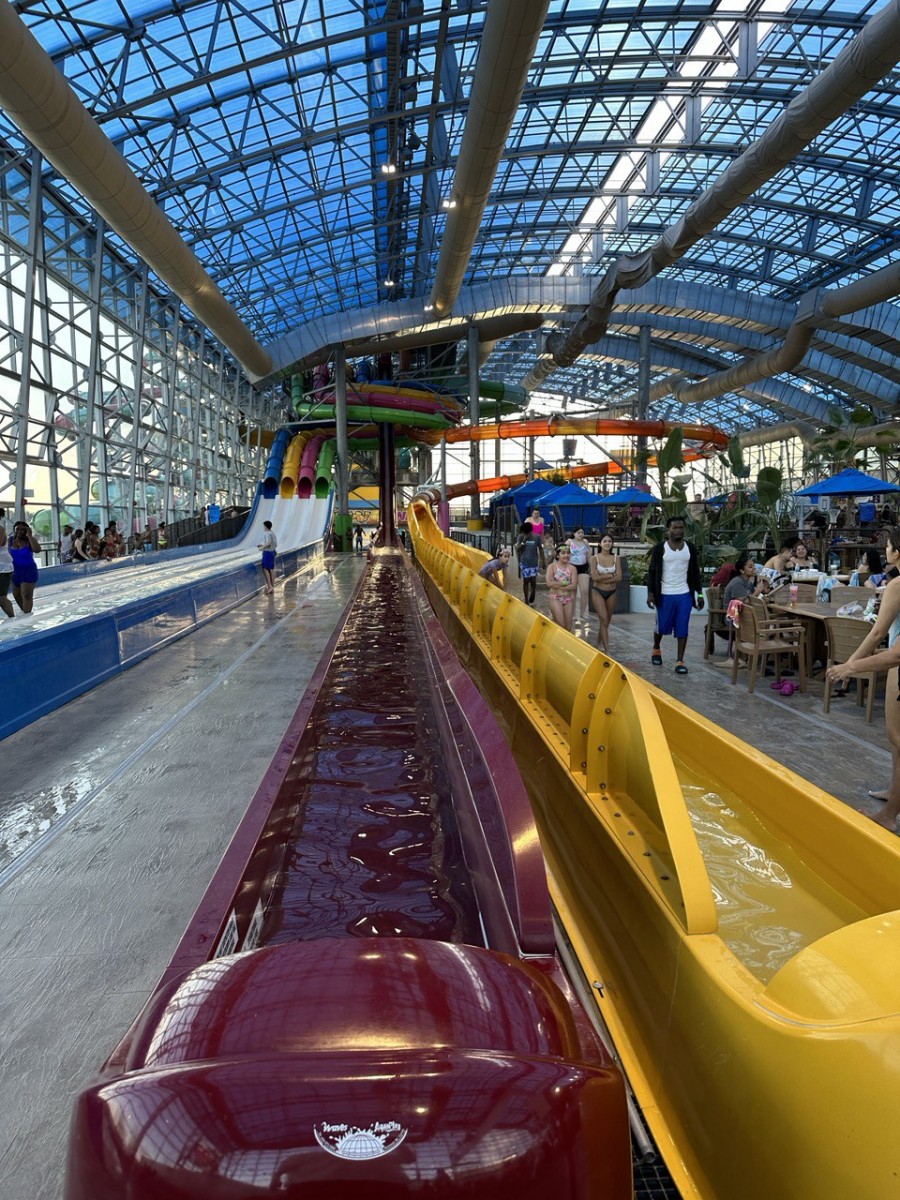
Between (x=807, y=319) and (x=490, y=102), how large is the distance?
49.2ft

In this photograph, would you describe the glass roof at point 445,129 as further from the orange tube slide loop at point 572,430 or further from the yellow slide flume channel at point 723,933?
the yellow slide flume channel at point 723,933

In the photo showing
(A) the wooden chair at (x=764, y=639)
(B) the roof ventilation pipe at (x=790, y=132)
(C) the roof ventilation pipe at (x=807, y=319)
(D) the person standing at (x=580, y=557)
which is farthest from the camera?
(C) the roof ventilation pipe at (x=807, y=319)

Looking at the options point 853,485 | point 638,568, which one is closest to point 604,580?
point 638,568

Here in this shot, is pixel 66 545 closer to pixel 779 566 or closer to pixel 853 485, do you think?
pixel 779 566

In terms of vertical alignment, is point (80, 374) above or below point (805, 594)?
above

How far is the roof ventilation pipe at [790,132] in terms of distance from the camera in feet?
32.5

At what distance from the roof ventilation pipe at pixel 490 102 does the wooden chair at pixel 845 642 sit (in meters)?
7.99

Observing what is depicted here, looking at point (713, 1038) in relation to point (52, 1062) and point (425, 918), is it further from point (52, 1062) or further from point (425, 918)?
point (52, 1062)

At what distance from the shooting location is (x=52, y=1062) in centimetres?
170

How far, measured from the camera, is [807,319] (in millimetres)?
20906

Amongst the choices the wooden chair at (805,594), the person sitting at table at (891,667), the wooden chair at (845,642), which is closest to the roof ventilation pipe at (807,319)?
the wooden chair at (805,594)

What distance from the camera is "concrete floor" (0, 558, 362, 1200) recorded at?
1675 millimetres

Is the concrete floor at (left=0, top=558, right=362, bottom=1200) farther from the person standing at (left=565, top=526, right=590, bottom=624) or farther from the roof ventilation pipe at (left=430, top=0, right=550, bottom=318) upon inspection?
the roof ventilation pipe at (left=430, top=0, right=550, bottom=318)

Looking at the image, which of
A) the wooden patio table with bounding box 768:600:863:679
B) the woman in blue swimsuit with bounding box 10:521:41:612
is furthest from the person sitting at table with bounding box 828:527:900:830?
the woman in blue swimsuit with bounding box 10:521:41:612
